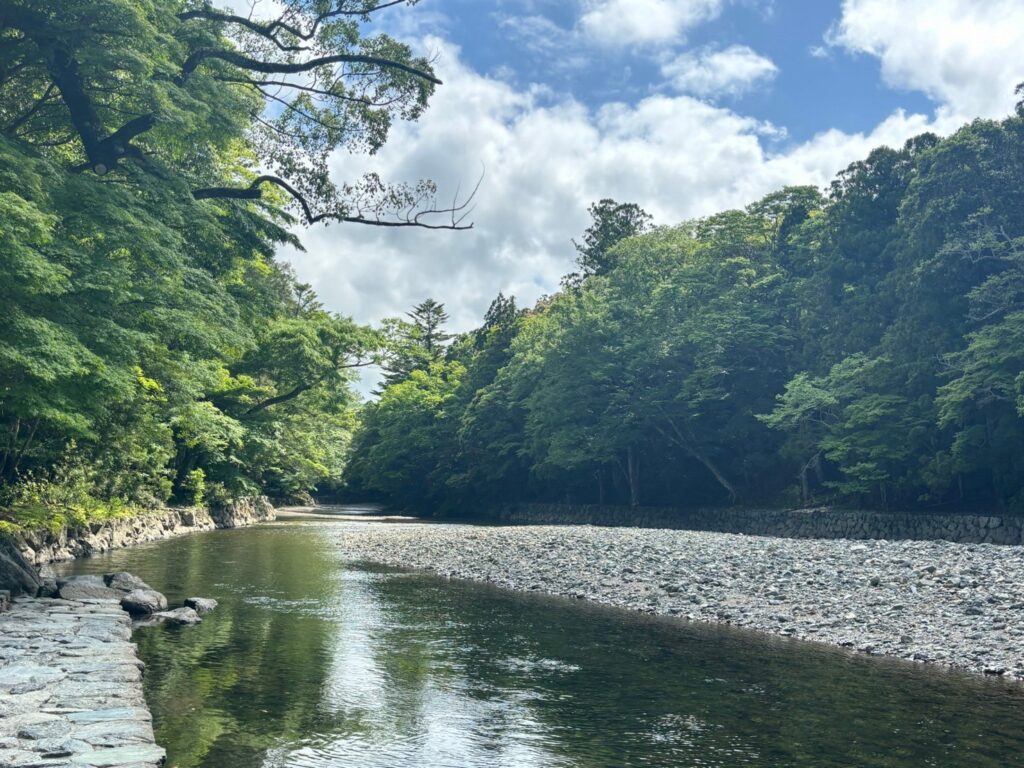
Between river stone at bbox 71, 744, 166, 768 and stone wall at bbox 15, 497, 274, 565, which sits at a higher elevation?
stone wall at bbox 15, 497, 274, 565

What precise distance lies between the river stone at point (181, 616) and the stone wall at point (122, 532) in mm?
6908

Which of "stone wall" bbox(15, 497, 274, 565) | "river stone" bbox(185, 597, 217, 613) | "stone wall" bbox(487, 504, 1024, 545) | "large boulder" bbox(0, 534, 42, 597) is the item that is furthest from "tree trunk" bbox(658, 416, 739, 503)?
"large boulder" bbox(0, 534, 42, 597)

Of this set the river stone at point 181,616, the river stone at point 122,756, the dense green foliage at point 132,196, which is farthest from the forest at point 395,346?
the river stone at point 122,756

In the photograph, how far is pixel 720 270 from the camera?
4669cm

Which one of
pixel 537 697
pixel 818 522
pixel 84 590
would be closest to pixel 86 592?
pixel 84 590

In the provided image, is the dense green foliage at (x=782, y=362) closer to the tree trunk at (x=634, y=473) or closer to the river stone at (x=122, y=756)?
the tree trunk at (x=634, y=473)

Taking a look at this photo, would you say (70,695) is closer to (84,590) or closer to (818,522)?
(84,590)

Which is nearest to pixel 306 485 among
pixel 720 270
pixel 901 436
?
pixel 720 270

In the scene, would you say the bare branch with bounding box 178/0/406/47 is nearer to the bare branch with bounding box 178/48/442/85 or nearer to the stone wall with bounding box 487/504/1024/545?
the bare branch with bounding box 178/48/442/85

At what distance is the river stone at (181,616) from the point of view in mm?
13711

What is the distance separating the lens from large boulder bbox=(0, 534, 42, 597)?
540 inches

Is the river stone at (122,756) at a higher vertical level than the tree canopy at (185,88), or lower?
lower

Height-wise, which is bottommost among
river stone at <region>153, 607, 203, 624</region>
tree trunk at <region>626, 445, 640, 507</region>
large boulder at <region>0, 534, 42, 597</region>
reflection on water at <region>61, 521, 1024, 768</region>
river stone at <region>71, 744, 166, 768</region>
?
reflection on water at <region>61, 521, 1024, 768</region>

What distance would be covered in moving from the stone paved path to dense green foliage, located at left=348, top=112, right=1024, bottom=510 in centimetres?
2734
